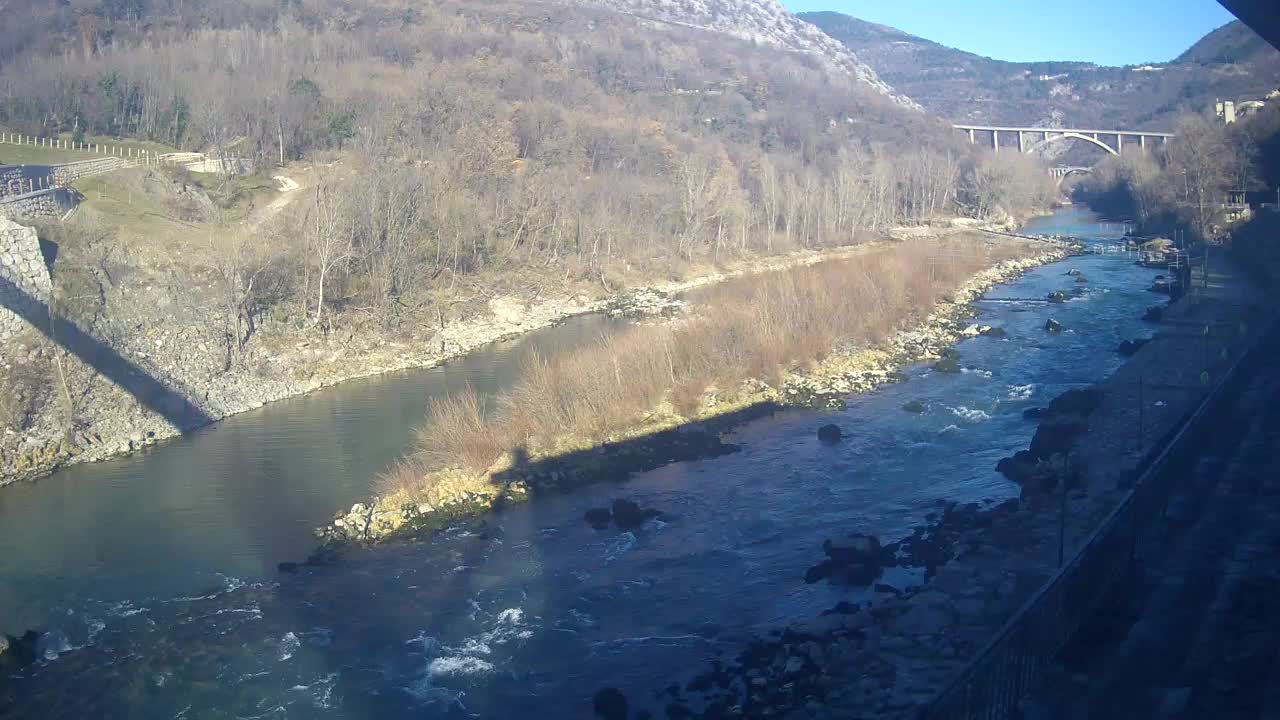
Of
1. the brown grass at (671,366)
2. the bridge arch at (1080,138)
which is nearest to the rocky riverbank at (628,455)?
the brown grass at (671,366)

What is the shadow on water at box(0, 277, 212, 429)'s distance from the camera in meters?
16.4

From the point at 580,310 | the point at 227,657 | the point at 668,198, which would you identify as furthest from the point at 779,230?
the point at 227,657

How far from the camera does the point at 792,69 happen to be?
268 ft

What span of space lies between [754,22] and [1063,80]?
A: 39949 mm

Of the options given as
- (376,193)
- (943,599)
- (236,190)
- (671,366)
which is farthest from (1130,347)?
(236,190)

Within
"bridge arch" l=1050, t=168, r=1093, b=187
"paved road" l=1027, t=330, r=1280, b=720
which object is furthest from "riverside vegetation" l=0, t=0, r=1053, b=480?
"paved road" l=1027, t=330, r=1280, b=720

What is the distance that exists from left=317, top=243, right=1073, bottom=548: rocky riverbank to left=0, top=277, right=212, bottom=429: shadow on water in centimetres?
639

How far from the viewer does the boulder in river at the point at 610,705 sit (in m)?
7.25

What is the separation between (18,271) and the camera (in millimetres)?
16703

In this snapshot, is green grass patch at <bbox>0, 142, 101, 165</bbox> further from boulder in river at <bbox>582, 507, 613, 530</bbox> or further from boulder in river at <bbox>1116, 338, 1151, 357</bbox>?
boulder in river at <bbox>1116, 338, 1151, 357</bbox>

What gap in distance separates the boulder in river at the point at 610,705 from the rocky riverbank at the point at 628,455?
4.53 m

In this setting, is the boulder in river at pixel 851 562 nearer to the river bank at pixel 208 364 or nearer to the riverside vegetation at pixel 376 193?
the river bank at pixel 208 364

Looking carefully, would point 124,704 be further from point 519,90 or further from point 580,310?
point 519,90

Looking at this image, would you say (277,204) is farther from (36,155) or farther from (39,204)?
(39,204)
